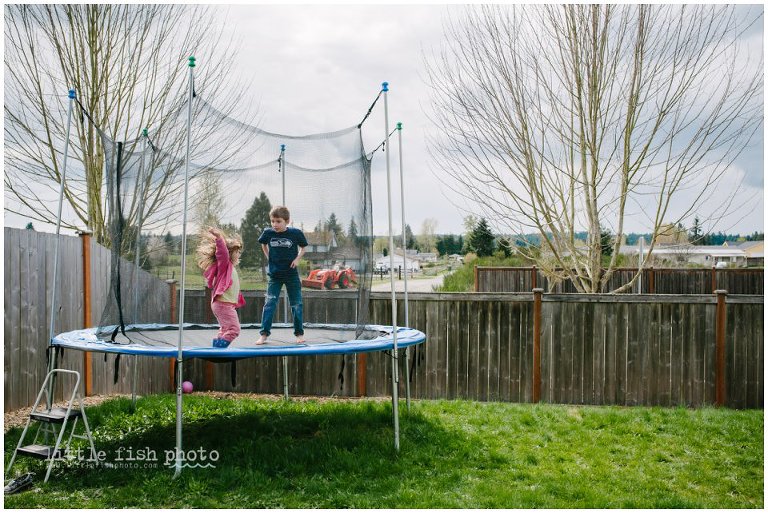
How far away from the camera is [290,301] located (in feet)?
16.4

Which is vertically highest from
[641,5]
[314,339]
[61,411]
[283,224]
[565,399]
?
[641,5]

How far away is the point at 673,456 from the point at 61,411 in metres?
4.03

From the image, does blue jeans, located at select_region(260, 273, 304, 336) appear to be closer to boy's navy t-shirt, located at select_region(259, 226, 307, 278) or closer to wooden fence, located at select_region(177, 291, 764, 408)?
boy's navy t-shirt, located at select_region(259, 226, 307, 278)

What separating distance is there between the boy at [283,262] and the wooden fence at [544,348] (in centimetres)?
95

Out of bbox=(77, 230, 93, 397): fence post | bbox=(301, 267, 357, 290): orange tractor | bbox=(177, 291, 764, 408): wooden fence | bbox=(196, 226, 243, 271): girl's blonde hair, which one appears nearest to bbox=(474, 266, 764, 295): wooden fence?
bbox=(177, 291, 764, 408): wooden fence

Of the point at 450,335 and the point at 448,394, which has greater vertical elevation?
the point at 450,335

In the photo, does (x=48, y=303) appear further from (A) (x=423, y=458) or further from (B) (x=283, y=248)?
(A) (x=423, y=458)

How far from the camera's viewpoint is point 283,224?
5.02 m

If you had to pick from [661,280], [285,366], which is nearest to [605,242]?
[661,280]

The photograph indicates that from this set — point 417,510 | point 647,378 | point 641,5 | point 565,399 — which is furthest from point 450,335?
point 641,5

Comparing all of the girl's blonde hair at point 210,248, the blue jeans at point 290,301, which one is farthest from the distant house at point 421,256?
the blue jeans at point 290,301

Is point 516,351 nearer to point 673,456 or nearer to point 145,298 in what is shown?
point 673,456

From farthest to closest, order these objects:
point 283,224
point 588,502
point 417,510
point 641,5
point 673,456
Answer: point 641,5, point 283,224, point 673,456, point 588,502, point 417,510

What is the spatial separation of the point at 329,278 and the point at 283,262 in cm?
42
